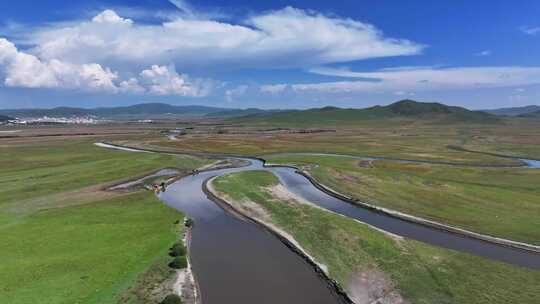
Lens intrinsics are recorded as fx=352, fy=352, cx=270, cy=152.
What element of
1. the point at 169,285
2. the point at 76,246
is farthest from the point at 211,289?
the point at 76,246

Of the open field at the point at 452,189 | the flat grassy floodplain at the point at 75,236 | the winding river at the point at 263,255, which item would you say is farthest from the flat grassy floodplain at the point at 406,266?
the flat grassy floodplain at the point at 75,236

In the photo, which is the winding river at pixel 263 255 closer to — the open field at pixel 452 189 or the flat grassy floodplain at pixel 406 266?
the flat grassy floodplain at pixel 406 266

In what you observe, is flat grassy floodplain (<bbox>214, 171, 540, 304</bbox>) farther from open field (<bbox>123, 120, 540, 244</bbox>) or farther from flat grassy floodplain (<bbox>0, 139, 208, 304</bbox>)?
flat grassy floodplain (<bbox>0, 139, 208, 304</bbox>)

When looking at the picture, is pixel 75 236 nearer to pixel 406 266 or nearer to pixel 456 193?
pixel 406 266

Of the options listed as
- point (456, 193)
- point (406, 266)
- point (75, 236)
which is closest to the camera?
point (406, 266)

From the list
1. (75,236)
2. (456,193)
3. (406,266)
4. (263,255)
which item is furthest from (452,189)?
(75,236)

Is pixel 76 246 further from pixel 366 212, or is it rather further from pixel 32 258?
pixel 366 212
